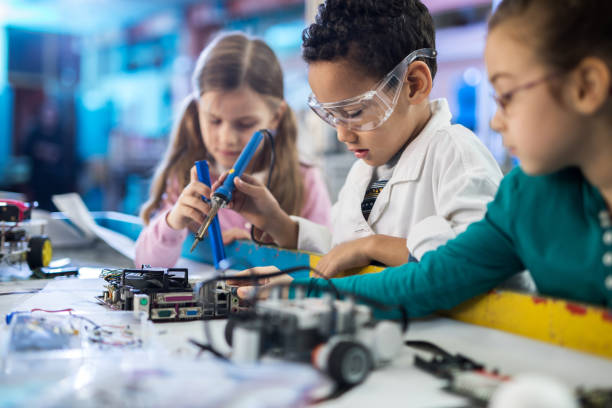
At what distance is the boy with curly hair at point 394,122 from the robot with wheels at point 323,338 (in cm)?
Result: 36

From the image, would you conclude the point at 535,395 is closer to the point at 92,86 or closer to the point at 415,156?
the point at 415,156

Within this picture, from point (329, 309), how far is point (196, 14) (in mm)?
5675

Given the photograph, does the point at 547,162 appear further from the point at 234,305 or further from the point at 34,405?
the point at 34,405

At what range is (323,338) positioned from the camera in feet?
1.60

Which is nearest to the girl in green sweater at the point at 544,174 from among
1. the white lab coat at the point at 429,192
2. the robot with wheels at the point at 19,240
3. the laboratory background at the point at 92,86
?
the white lab coat at the point at 429,192

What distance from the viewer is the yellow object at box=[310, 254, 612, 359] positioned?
551 mm

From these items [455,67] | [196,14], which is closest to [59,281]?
[455,67]

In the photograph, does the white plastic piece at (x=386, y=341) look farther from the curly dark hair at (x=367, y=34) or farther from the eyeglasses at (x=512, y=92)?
the curly dark hair at (x=367, y=34)

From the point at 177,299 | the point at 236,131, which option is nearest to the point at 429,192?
the point at 177,299

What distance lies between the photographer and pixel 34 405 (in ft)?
1.22

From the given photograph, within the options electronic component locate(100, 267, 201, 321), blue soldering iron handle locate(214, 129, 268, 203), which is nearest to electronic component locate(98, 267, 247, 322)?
electronic component locate(100, 267, 201, 321)

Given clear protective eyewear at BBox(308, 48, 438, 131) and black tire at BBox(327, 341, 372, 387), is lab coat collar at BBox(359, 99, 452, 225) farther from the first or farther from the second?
black tire at BBox(327, 341, 372, 387)

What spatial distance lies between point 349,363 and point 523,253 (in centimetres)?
32

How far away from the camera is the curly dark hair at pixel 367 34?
979 millimetres
